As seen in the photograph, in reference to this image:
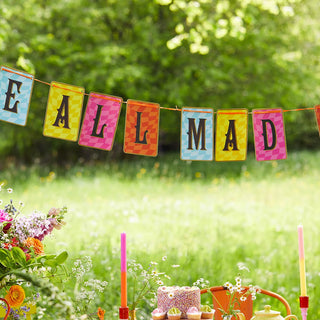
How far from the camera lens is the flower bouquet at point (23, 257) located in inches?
80.8

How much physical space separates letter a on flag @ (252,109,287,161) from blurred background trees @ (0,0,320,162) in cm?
756

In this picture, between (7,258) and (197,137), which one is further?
(197,137)

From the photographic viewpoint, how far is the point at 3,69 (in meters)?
2.63

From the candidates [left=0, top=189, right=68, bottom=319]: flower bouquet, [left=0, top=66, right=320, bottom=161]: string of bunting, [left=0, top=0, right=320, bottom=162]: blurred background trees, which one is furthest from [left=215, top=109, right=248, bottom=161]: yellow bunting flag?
[left=0, top=0, right=320, bottom=162]: blurred background trees

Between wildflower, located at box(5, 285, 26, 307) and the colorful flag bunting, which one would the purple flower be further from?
the colorful flag bunting

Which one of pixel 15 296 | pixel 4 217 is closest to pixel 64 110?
pixel 4 217

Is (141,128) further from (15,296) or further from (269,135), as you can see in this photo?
(15,296)

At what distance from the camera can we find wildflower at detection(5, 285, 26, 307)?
202 cm

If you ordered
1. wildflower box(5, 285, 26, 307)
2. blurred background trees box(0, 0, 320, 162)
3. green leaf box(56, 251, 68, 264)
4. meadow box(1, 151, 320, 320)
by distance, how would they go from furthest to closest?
blurred background trees box(0, 0, 320, 162) < meadow box(1, 151, 320, 320) < green leaf box(56, 251, 68, 264) < wildflower box(5, 285, 26, 307)

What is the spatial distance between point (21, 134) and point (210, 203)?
7.05m

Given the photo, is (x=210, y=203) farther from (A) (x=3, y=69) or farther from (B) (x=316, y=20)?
(B) (x=316, y=20)

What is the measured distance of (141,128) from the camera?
9.62ft

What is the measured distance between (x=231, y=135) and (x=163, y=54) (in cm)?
872

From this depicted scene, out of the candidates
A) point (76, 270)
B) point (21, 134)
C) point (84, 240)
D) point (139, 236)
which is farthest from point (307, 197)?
point (21, 134)
